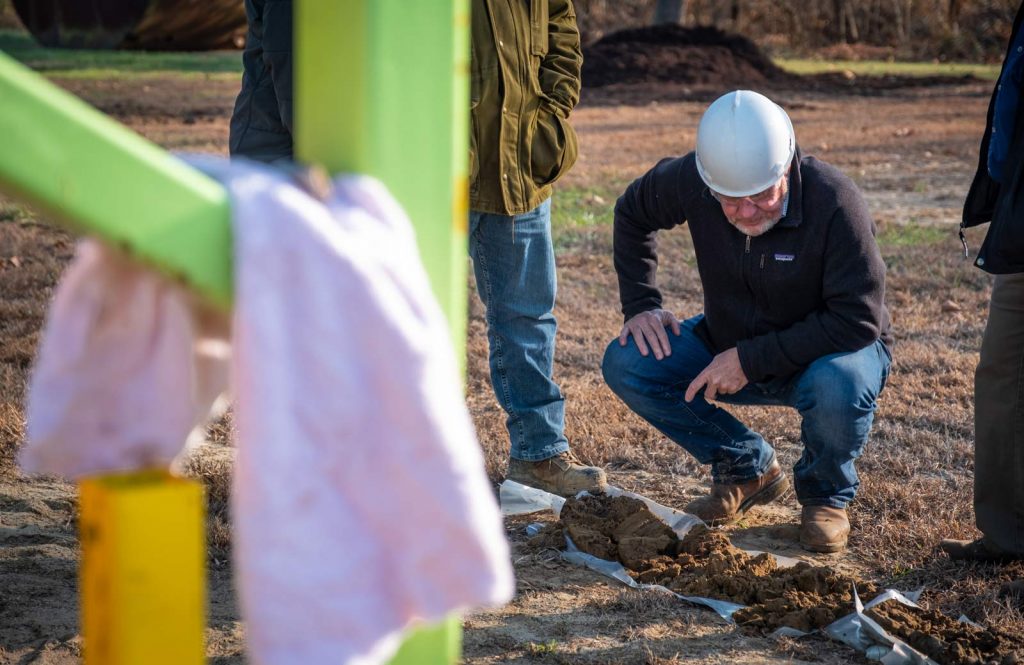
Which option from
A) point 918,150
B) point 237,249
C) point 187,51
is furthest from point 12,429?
point 187,51

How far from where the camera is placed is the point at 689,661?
3.06 m

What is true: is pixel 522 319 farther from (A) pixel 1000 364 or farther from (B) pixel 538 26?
(A) pixel 1000 364

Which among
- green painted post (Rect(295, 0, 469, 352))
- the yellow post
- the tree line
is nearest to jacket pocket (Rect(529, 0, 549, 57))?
green painted post (Rect(295, 0, 469, 352))

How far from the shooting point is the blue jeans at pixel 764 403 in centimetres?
372

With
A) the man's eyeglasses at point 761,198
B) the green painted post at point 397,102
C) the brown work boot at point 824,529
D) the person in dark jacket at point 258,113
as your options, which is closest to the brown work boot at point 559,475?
the brown work boot at point 824,529

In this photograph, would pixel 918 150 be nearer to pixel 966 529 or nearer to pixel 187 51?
pixel 966 529

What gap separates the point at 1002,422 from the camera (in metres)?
3.58

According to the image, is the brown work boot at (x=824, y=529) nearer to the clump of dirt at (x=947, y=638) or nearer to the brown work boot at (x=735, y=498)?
the brown work boot at (x=735, y=498)

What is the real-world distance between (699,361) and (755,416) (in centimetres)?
101

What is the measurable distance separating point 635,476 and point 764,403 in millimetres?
649

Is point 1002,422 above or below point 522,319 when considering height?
below

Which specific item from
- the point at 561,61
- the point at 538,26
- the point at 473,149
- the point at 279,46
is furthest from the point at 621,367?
the point at 279,46

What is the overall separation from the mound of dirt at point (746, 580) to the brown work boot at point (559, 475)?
9.0 inches

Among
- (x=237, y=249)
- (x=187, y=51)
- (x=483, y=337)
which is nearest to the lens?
(x=237, y=249)
